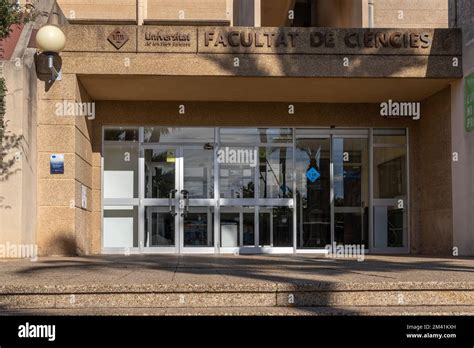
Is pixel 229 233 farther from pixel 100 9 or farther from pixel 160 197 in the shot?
pixel 100 9

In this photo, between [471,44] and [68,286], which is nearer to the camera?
[68,286]

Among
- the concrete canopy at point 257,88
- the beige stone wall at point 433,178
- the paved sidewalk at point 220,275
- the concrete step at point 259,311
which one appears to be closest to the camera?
the concrete step at point 259,311

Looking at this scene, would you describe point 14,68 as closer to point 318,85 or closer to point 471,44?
point 318,85

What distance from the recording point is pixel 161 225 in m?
14.0

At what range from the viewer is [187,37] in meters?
12.0

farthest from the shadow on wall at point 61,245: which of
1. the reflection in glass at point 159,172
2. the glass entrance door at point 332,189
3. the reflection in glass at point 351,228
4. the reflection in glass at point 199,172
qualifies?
the reflection in glass at point 351,228

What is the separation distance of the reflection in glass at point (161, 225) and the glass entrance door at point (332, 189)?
113 inches

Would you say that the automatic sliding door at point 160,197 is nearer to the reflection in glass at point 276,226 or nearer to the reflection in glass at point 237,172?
the reflection in glass at point 237,172

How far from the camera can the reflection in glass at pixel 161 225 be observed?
13961 mm

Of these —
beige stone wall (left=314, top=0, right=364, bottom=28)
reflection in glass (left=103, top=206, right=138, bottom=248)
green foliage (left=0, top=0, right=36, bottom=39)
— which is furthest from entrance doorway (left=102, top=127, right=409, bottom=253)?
green foliage (left=0, top=0, right=36, bottom=39)

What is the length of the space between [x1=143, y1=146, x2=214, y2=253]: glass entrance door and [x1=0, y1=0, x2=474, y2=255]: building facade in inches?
1.2

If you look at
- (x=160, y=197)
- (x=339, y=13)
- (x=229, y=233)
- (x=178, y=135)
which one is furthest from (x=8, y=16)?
(x=339, y=13)
